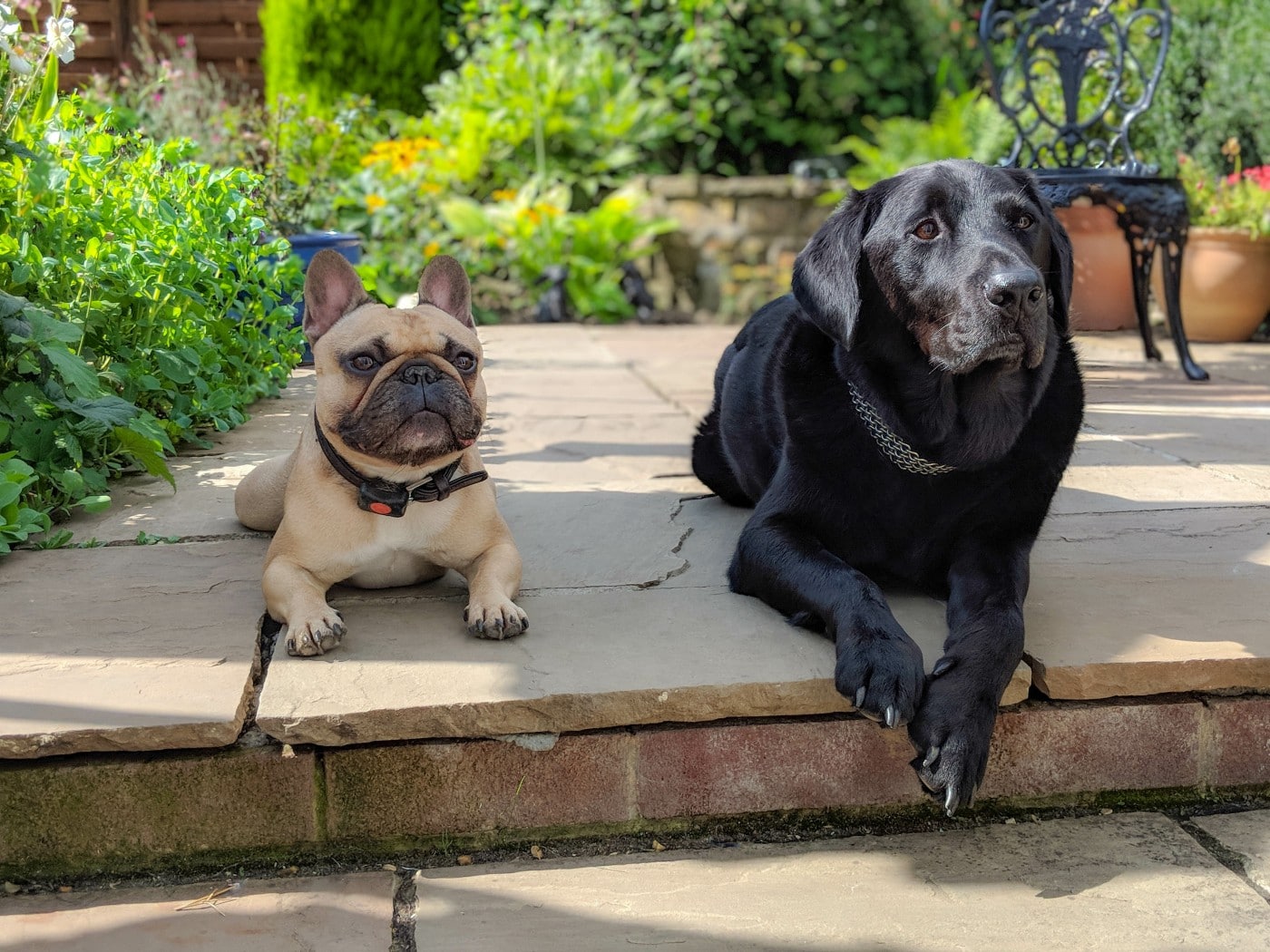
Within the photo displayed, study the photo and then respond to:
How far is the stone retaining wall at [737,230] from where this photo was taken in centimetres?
921

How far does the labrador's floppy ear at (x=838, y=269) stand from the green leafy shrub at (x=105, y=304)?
69.4 inches

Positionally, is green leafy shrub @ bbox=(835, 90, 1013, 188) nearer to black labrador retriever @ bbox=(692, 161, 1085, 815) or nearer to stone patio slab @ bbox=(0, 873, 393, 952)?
black labrador retriever @ bbox=(692, 161, 1085, 815)

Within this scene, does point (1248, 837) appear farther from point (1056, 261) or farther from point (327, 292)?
point (327, 292)

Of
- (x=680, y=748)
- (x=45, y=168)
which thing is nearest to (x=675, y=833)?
(x=680, y=748)

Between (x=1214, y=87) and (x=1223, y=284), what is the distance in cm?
138

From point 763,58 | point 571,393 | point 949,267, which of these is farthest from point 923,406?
point 763,58

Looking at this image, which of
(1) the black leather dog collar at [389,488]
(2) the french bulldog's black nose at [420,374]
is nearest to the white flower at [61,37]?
(1) the black leather dog collar at [389,488]

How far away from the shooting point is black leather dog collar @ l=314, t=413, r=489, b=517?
8.32 ft

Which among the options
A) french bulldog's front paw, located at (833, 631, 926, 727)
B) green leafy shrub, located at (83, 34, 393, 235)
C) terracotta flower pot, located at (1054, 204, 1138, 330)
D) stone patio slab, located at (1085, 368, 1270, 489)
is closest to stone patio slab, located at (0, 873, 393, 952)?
french bulldog's front paw, located at (833, 631, 926, 727)

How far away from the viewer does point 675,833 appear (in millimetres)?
2305

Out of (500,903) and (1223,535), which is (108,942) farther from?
(1223,535)

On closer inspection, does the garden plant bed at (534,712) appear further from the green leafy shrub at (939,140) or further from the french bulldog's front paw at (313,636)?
the green leafy shrub at (939,140)

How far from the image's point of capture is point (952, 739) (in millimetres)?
2166

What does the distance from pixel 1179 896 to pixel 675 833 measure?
86cm
